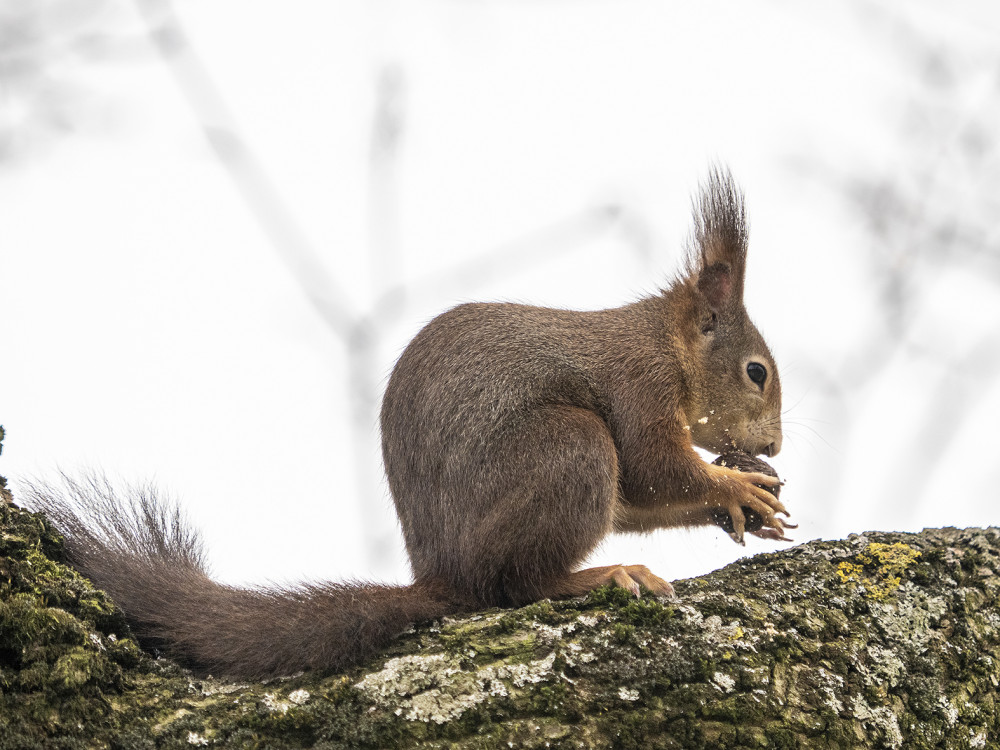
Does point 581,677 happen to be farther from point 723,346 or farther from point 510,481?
point 723,346


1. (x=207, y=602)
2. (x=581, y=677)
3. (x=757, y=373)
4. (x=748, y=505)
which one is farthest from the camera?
(x=757, y=373)

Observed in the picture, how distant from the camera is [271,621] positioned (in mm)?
2338

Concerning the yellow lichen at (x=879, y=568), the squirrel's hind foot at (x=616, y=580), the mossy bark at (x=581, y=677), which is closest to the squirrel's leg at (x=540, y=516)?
the squirrel's hind foot at (x=616, y=580)

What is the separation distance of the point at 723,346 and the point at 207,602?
2.43 metres

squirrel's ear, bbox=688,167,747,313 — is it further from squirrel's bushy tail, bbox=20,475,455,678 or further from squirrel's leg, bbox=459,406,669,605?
squirrel's bushy tail, bbox=20,475,455,678

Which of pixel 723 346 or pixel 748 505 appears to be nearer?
pixel 748 505

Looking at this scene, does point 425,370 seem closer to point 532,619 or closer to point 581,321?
point 581,321

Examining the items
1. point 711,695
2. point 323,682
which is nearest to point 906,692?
point 711,695

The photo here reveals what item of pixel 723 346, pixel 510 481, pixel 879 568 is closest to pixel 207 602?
pixel 510 481

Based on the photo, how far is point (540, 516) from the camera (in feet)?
9.61

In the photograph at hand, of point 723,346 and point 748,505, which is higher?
point 723,346

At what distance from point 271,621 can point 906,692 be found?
1544 mm

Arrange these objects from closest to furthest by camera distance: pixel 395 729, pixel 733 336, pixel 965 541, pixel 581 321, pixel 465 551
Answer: pixel 395 729 → pixel 965 541 → pixel 465 551 → pixel 581 321 → pixel 733 336

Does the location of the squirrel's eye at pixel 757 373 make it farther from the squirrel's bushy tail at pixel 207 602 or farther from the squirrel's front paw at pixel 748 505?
the squirrel's bushy tail at pixel 207 602
